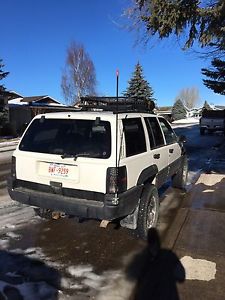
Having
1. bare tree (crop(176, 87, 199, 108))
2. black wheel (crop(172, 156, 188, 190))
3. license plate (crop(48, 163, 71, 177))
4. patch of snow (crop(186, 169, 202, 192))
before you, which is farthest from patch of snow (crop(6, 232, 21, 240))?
bare tree (crop(176, 87, 199, 108))

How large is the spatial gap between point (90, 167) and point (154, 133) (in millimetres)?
1883

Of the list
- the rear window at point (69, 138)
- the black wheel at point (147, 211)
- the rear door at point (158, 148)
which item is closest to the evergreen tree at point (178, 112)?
the rear door at point (158, 148)

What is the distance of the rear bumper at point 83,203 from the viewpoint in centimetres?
461

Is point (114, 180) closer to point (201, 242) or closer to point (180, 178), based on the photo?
point (201, 242)

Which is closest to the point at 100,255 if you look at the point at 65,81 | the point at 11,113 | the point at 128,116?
the point at 128,116

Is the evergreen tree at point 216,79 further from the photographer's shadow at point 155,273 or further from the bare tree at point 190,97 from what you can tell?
the bare tree at point 190,97

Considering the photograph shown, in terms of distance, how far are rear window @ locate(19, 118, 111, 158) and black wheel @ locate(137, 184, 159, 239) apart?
3.56ft

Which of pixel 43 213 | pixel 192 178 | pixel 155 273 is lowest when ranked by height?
pixel 155 273

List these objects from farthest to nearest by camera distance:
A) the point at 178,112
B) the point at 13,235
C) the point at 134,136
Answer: the point at 178,112 < the point at 13,235 < the point at 134,136

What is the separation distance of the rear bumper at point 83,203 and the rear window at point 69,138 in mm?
576

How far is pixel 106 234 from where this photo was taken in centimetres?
560

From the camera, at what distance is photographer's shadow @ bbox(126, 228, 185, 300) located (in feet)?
12.7

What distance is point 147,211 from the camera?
17.6 feet

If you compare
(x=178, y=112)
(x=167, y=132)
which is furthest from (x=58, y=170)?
(x=178, y=112)
